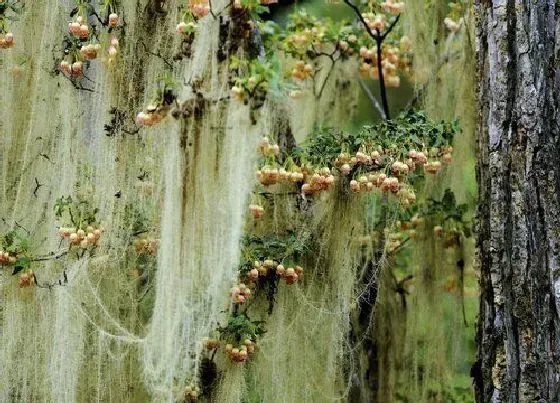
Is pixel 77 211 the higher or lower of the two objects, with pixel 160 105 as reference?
lower

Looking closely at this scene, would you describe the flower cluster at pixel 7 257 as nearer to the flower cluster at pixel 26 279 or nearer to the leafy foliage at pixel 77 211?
the flower cluster at pixel 26 279

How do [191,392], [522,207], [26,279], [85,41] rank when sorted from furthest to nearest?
1. [191,392]
2. [26,279]
3. [85,41]
4. [522,207]

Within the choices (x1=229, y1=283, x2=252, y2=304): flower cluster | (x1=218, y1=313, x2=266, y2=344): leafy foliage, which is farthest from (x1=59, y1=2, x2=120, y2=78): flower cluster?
(x1=218, y1=313, x2=266, y2=344): leafy foliage

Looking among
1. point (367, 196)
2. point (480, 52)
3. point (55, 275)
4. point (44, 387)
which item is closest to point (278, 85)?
point (367, 196)

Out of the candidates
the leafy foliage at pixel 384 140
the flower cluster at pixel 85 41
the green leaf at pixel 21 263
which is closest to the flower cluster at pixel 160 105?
the flower cluster at pixel 85 41

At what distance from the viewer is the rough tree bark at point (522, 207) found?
10.0ft

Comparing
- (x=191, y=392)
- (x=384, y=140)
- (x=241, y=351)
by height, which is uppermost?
(x=384, y=140)

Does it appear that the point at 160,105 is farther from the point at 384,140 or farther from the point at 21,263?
the point at 384,140

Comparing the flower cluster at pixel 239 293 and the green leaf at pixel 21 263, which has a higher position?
the green leaf at pixel 21 263

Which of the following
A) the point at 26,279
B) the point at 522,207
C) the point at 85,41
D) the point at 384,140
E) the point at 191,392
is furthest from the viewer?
the point at 191,392

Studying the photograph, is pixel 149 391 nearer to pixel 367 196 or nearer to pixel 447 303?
pixel 367 196

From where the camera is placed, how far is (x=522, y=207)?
3.12m

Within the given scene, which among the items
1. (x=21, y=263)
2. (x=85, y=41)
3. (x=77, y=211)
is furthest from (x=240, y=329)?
(x=85, y=41)

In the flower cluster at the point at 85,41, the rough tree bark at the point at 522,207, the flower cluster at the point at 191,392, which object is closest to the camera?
the rough tree bark at the point at 522,207
